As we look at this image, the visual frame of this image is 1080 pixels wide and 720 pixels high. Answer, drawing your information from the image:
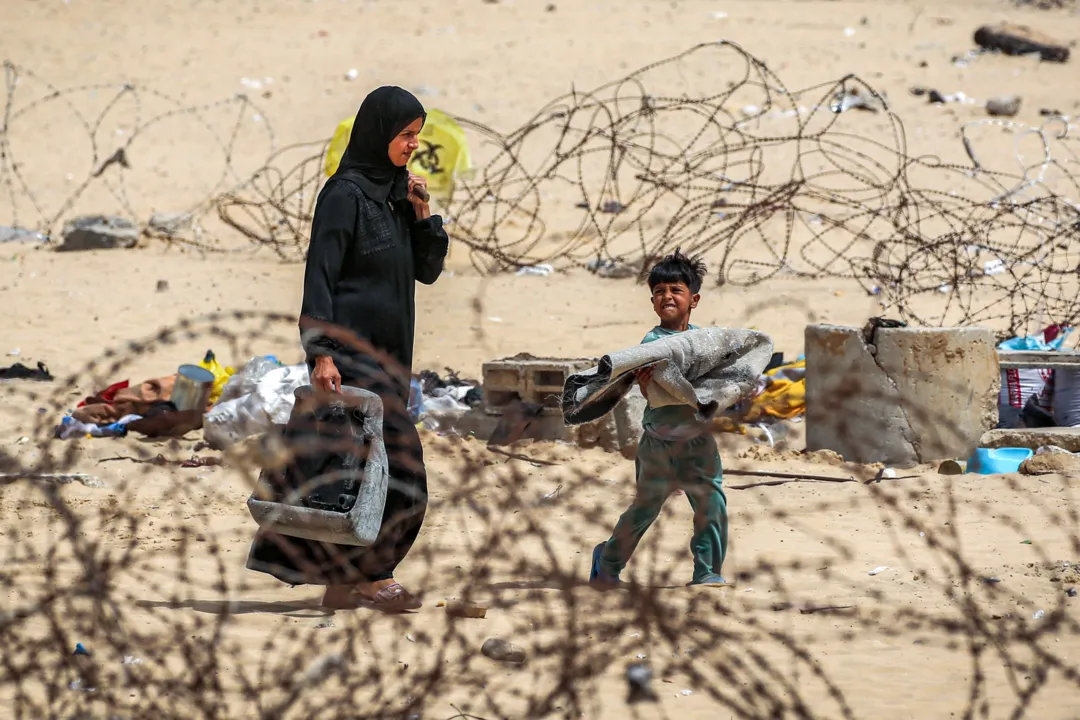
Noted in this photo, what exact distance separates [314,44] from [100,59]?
2.80 meters

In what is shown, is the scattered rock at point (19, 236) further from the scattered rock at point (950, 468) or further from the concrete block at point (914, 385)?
the scattered rock at point (950, 468)

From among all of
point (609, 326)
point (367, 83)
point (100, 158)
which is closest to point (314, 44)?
point (367, 83)

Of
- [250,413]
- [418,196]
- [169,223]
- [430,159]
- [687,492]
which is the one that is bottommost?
[687,492]

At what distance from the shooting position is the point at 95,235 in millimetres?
11781

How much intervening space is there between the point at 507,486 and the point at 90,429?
15.5ft

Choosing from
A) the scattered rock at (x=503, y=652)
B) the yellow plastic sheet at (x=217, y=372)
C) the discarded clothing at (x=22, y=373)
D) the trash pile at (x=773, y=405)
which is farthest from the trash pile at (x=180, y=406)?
the scattered rock at (x=503, y=652)

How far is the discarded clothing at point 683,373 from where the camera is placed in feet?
12.6

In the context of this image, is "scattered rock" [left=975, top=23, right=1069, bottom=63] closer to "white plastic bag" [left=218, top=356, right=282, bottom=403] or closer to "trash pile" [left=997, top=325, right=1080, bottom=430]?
"trash pile" [left=997, top=325, right=1080, bottom=430]

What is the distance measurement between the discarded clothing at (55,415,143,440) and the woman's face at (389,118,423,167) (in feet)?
10.4

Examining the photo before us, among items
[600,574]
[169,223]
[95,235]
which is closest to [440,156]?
[169,223]

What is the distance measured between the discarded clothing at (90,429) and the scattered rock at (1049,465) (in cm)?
405

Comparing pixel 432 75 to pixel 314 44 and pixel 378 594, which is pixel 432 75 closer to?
pixel 314 44

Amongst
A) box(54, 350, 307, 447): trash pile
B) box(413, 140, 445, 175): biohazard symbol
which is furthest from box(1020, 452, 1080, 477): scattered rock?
box(413, 140, 445, 175): biohazard symbol

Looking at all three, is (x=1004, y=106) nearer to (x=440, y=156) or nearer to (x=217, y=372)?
(x=440, y=156)
